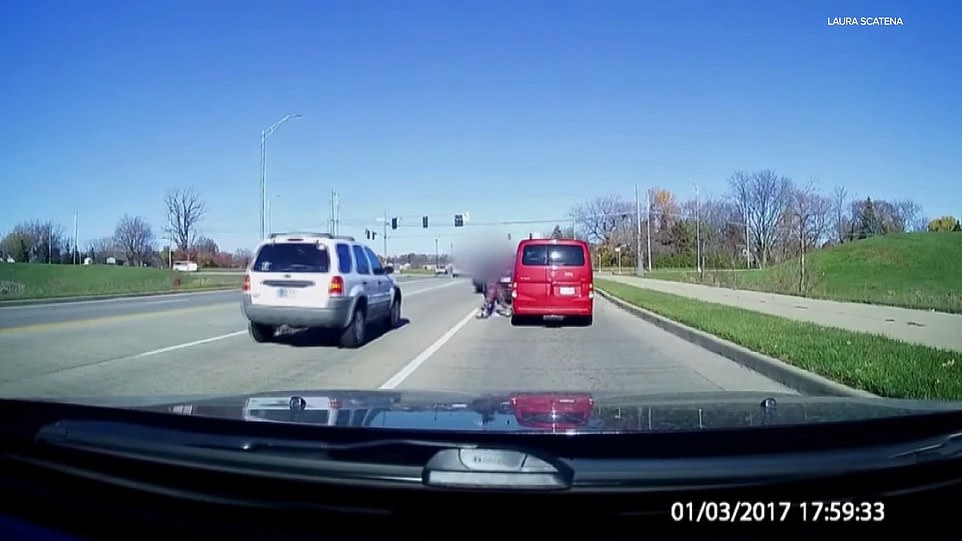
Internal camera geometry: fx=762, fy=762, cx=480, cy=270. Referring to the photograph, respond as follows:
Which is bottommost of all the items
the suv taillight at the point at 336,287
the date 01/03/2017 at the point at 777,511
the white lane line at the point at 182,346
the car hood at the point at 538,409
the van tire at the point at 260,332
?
the white lane line at the point at 182,346

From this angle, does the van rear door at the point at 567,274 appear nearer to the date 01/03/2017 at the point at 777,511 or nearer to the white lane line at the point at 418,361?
the white lane line at the point at 418,361

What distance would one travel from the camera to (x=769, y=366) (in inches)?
393

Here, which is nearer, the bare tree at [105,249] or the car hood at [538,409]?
the car hood at [538,409]

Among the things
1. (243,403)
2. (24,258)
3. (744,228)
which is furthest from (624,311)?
(24,258)

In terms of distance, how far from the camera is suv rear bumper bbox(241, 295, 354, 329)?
42.7 feet

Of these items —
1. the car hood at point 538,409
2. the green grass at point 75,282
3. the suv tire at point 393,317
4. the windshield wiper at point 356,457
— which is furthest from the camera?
the green grass at point 75,282

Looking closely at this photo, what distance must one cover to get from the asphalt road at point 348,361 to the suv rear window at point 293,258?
4.61 ft

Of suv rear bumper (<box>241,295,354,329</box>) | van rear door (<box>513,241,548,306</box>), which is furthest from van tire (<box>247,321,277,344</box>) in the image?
van rear door (<box>513,241,548,306</box>)

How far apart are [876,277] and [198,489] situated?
2671 centimetres

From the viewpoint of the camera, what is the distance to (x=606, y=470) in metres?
2.68

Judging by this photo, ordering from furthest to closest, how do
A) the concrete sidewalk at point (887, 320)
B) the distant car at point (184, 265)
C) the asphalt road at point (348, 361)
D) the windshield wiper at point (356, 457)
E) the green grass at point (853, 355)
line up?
the distant car at point (184, 265) → the concrete sidewalk at point (887, 320) → the asphalt road at point (348, 361) → the green grass at point (853, 355) → the windshield wiper at point (356, 457)

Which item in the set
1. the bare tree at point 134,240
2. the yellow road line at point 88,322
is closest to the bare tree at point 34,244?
the bare tree at point 134,240

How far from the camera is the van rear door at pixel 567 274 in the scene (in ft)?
57.7

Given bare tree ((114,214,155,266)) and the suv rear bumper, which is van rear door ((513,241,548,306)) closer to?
the suv rear bumper
